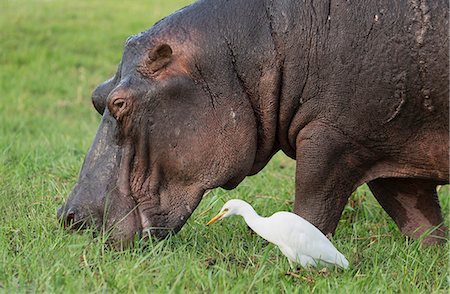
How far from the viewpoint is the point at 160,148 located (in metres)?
4.36

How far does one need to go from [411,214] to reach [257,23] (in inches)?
51.0

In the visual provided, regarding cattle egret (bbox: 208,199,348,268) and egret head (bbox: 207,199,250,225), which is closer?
cattle egret (bbox: 208,199,348,268)

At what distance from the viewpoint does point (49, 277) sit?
3.58 meters

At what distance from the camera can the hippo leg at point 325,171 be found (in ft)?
14.1

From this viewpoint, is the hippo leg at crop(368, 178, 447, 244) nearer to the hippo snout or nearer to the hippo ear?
the hippo ear

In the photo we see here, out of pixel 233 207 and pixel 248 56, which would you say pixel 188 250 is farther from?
pixel 248 56

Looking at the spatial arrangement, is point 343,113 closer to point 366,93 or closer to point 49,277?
point 366,93

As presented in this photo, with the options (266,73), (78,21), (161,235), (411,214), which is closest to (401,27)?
(266,73)

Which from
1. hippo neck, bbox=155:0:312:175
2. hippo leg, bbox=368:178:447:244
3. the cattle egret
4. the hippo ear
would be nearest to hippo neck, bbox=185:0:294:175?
hippo neck, bbox=155:0:312:175

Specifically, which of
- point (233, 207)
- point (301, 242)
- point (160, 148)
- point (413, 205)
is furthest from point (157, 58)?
point (413, 205)

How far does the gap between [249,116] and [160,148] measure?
44cm

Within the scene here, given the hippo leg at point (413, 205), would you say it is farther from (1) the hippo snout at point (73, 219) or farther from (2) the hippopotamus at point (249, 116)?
(1) the hippo snout at point (73, 219)

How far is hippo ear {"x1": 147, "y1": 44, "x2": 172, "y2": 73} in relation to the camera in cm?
441

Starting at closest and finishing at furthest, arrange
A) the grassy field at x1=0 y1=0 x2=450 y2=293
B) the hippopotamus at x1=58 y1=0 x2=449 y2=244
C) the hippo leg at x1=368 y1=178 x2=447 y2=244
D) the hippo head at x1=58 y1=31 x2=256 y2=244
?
the grassy field at x1=0 y1=0 x2=450 y2=293, the hippopotamus at x1=58 y1=0 x2=449 y2=244, the hippo head at x1=58 y1=31 x2=256 y2=244, the hippo leg at x1=368 y1=178 x2=447 y2=244
